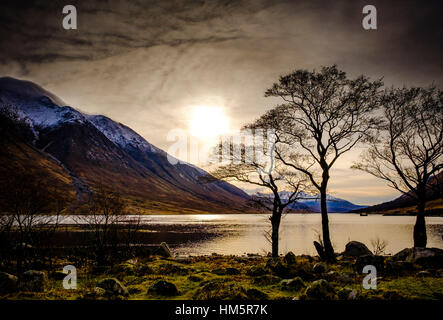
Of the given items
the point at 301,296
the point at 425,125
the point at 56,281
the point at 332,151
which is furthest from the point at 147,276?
the point at 425,125

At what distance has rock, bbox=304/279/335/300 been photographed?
32.1 ft

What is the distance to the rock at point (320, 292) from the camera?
32.1 ft

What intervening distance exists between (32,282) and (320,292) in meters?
11.4

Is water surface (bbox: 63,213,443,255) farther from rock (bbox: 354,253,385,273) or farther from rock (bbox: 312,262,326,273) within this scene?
rock (bbox: 354,253,385,273)

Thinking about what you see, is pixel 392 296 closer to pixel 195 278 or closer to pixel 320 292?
pixel 320 292

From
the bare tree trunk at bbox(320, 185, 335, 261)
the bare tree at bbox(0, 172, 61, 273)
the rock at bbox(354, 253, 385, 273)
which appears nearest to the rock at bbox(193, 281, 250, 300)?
the rock at bbox(354, 253, 385, 273)

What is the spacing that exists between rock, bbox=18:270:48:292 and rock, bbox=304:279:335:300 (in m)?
10.5

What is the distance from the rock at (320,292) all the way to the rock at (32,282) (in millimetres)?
10521

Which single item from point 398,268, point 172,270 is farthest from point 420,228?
point 172,270

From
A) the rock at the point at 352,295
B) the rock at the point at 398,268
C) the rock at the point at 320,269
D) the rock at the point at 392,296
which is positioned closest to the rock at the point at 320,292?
the rock at the point at 352,295

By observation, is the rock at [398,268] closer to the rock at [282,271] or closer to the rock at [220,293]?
the rock at [282,271]

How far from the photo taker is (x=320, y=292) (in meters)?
9.90
